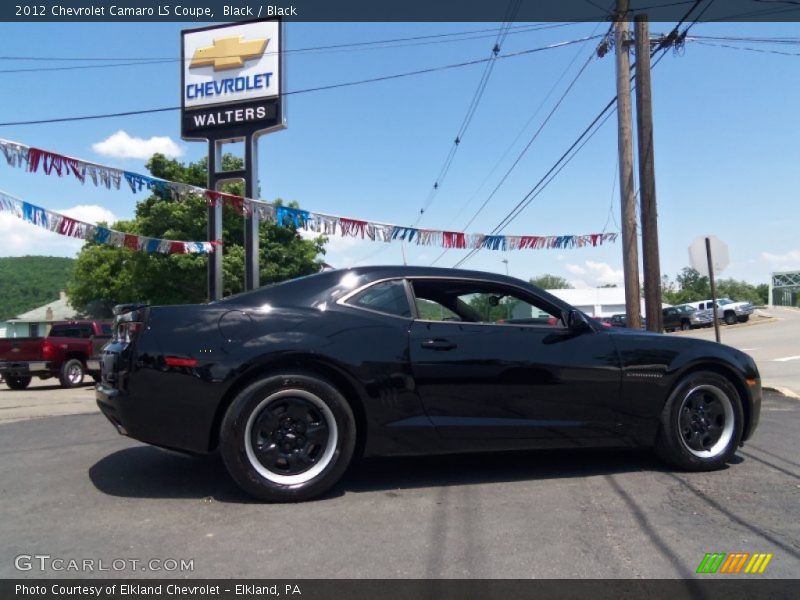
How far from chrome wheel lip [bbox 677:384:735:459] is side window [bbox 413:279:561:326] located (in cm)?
123

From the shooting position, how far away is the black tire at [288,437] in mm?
3998

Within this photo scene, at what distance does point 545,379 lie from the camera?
14.6ft

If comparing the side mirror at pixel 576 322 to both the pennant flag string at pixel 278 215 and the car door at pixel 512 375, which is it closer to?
the car door at pixel 512 375

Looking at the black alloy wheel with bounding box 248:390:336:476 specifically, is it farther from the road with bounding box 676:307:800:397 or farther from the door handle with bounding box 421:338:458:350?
the road with bounding box 676:307:800:397

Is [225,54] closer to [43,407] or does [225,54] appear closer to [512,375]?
[43,407]

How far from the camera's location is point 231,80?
15898 millimetres

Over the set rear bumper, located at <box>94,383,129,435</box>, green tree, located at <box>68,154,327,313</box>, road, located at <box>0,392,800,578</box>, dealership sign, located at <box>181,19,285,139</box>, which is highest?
dealership sign, located at <box>181,19,285,139</box>

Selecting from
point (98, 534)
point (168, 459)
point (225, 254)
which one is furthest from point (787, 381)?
point (225, 254)

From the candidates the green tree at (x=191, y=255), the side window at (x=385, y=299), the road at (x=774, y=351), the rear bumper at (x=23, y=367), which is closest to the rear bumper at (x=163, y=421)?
the side window at (x=385, y=299)

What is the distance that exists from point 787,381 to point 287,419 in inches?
432

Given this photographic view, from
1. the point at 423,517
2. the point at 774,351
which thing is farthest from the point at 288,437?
the point at 774,351

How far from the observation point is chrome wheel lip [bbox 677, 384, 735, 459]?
4.81 metres

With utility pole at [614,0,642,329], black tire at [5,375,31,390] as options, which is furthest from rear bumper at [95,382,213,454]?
black tire at [5,375,31,390]

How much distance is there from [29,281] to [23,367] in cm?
6673
